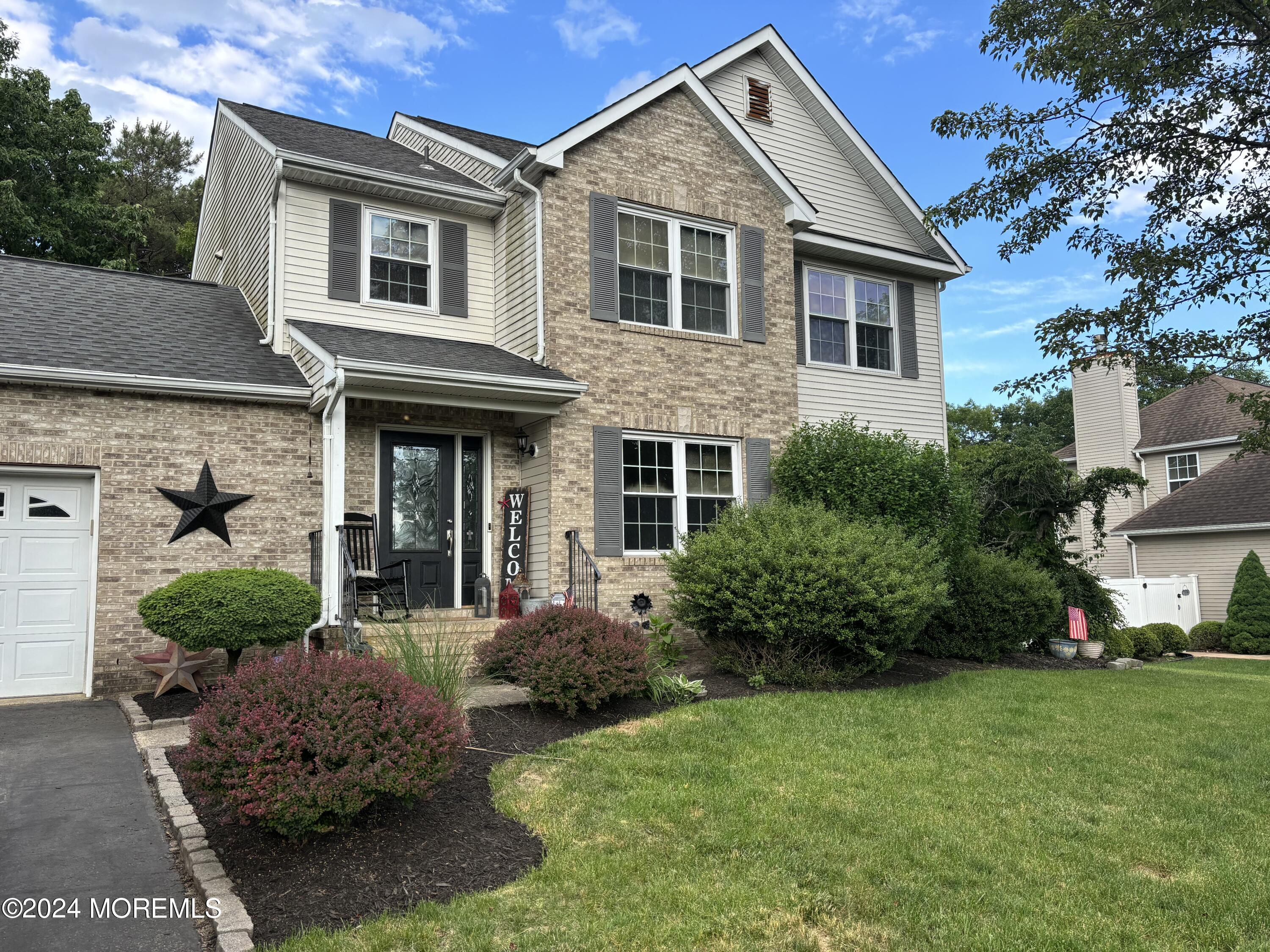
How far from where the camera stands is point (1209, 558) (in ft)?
72.4

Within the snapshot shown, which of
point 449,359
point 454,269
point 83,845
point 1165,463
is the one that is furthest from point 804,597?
point 1165,463

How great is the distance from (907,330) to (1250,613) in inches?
429

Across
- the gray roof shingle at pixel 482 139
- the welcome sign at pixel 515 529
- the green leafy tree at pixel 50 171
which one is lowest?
the welcome sign at pixel 515 529

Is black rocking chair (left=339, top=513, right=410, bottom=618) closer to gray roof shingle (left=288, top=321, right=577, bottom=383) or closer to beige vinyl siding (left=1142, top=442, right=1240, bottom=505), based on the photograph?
gray roof shingle (left=288, top=321, right=577, bottom=383)

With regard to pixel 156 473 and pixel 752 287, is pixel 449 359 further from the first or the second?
pixel 752 287

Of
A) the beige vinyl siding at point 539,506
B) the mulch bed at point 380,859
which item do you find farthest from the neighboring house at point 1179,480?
the mulch bed at point 380,859

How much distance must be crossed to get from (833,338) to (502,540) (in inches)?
245

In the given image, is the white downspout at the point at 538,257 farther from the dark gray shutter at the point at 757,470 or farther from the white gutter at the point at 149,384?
the dark gray shutter at the point at 757,470

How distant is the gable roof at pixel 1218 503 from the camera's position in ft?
69.8

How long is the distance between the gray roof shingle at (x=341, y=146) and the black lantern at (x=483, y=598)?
16.3ft

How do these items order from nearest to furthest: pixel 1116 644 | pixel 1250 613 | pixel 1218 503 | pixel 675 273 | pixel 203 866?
pixel 203 866 < pixel 675 273 < pixel 1116 644 < pixel 1250 613 < pixel 1218 503

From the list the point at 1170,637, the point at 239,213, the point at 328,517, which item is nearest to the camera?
the point at 328,517

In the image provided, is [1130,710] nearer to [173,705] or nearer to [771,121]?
[173,705]

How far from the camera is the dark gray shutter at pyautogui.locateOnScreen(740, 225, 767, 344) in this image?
41.2 ft
